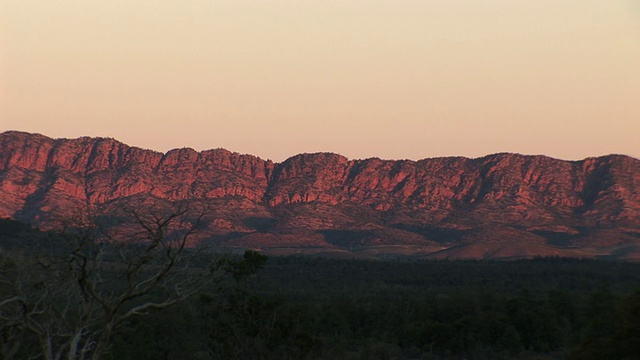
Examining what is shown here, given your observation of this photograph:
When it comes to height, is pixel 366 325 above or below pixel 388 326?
below

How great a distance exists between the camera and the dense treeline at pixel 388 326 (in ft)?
141

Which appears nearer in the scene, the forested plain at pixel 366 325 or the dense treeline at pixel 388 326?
the forested plain at pixel 366 325

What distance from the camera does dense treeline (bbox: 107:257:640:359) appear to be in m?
42.9

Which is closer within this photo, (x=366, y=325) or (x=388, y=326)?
(x=388, y=326)

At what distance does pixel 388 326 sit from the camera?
205 ft

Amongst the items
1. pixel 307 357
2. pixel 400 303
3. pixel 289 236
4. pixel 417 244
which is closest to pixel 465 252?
pixel 417 244

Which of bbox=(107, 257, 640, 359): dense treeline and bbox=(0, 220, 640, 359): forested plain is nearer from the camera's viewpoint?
bbox=(0, 220, 640, 359): forested plain

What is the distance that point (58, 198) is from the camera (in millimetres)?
185875

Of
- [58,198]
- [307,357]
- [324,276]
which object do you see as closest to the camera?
[307,357]

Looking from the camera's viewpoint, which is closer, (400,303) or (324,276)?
(400,303)

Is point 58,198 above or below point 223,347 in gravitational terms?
above

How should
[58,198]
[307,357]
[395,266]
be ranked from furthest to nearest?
1. [58,198]
2. [395,266]
3. [307,357]

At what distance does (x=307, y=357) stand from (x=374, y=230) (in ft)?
498

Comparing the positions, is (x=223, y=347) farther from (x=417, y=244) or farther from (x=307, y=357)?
(x=417, y=244)
